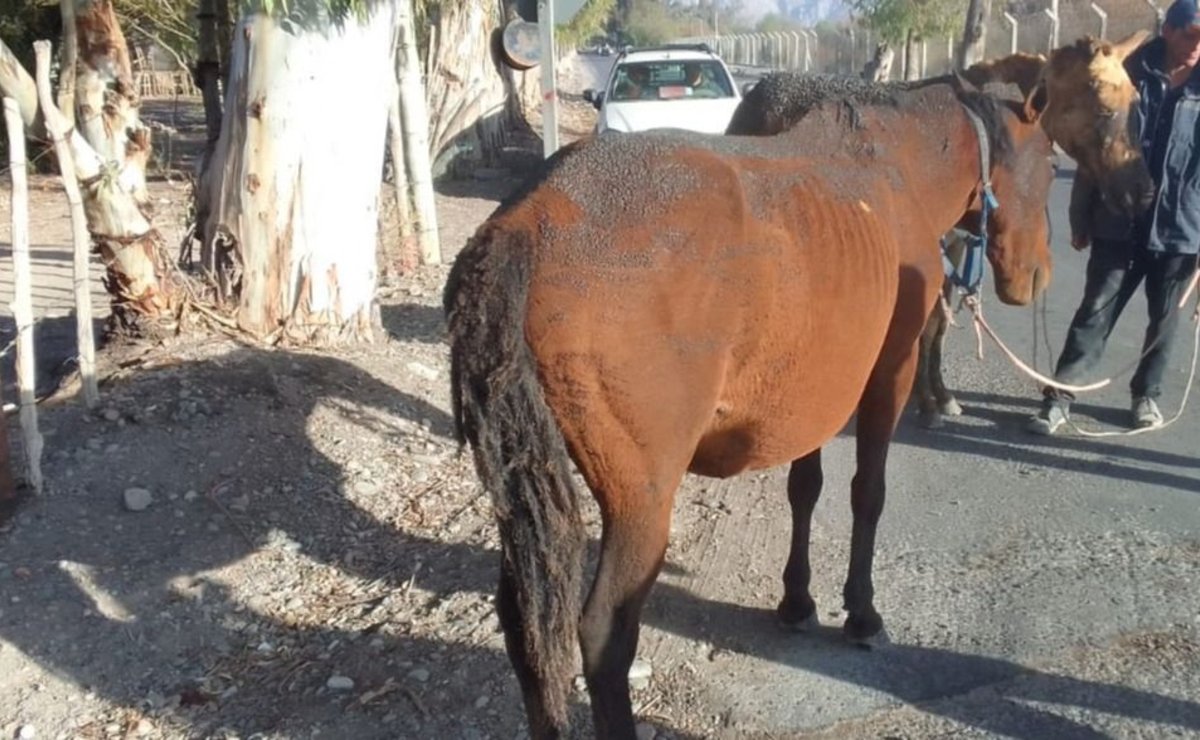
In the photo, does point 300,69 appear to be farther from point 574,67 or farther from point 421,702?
point 574,67

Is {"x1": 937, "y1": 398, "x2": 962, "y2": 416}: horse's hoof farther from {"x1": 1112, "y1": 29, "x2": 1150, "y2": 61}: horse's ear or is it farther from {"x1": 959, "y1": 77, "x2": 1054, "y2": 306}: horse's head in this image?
{"x1": 1112, "y1": 29, "x2": 1150, "y2": 61}: horse's ear

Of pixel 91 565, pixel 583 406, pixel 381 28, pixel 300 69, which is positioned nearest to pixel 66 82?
pixel 300 69

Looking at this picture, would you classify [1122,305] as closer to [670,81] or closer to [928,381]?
[928,381]

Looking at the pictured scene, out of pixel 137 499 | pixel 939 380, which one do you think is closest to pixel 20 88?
pixel 137 499

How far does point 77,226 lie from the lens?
15.6ft

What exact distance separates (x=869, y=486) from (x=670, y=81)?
12.1 meters

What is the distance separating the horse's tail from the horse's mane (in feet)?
5.32

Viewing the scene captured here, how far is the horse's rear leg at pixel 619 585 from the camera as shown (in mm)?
3049

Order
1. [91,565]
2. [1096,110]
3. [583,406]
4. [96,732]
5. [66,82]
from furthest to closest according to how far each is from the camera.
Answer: [66,82]
[1096,110]
[91,565]
[96,732]
[583,406]

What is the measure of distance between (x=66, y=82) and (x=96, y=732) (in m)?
3.40

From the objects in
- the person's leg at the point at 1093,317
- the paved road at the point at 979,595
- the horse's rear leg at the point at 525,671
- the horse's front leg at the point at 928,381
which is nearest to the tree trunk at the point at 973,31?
the person's leg at the point at 1093,317

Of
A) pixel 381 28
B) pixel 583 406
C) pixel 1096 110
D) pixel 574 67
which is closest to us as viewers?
pixel 583 406

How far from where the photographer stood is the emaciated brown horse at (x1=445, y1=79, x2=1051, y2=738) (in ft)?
9.39

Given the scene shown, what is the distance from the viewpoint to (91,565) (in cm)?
432
